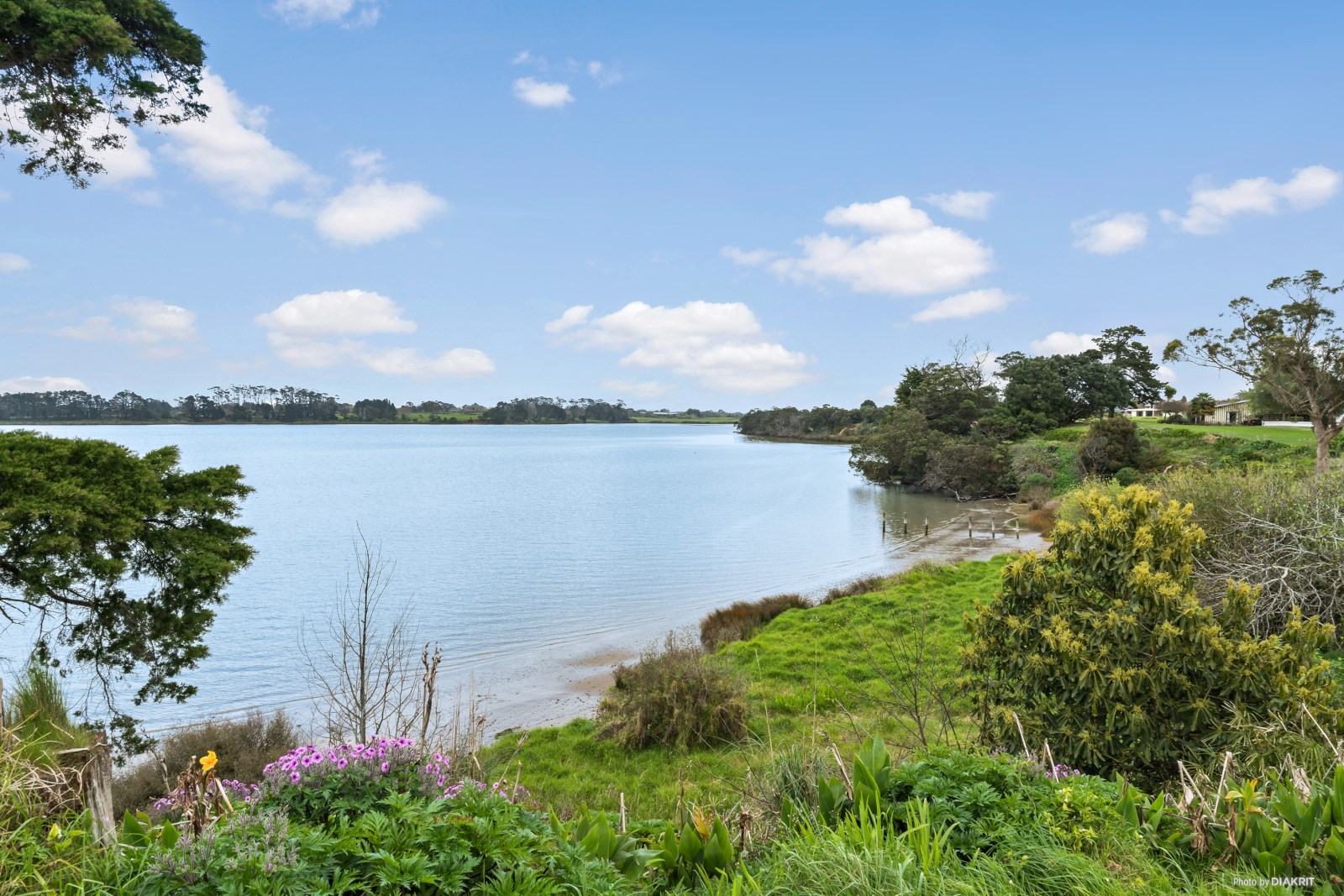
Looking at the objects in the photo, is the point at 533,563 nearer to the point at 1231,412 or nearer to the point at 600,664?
the point at 600,664

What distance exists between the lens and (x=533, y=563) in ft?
89.7

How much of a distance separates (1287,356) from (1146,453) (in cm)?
947

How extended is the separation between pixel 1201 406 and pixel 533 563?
2370 inches

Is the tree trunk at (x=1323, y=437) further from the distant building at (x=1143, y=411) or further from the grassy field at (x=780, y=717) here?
the distant building at (x=1143, y=411)

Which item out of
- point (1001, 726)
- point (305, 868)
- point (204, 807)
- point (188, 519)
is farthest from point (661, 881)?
point (188, 519)

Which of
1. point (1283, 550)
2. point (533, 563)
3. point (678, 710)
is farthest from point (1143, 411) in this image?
point (678, 710)

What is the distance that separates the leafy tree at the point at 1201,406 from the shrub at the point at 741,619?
57.8 m

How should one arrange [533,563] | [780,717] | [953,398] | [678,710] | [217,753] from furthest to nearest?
[953,398]
[533,563]
[780,717]
[678,710]
[217,753]

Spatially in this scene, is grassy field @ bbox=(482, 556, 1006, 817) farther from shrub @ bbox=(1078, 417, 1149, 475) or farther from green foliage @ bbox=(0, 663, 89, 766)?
shrub @ bbox=(1078, 417, 1149, 475)

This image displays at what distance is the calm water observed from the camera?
623 inches

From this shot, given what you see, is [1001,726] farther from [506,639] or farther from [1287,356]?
[1287,356]

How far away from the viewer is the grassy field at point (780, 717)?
8226 millimetres

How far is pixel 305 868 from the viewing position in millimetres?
2451

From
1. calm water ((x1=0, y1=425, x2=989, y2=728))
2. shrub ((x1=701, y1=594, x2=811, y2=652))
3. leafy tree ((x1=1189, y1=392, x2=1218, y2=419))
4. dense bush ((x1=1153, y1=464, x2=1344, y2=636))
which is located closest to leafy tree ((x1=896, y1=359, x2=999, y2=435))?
calm water ((x1=0, y1=425, x2=989, y2=728))
